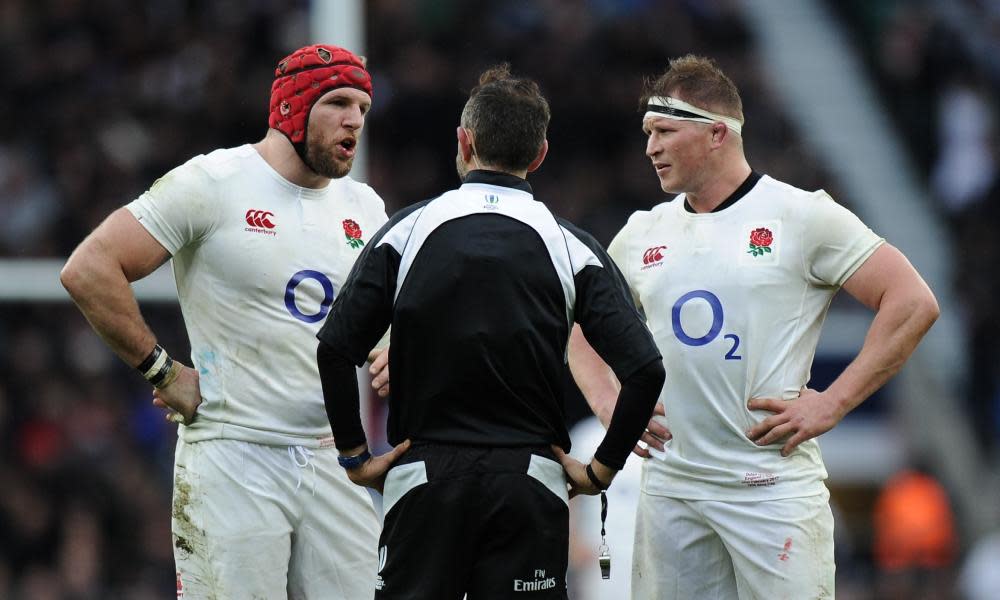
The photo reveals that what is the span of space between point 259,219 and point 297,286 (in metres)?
0.27

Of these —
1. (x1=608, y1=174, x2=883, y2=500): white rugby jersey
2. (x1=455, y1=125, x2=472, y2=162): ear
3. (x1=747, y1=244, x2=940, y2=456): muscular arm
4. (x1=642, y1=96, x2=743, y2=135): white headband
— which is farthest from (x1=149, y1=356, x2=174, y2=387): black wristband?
(x1=747, y1=244, x2=940, y2=456): muscular arm

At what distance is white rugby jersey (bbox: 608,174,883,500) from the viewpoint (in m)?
5.51

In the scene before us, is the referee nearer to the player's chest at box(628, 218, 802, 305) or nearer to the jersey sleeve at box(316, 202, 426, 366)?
the jersey sleeve at box(316, 202, 426, 366)

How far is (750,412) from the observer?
18.2 ft

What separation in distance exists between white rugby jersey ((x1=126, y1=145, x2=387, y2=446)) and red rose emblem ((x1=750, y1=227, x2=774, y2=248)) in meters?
1.48

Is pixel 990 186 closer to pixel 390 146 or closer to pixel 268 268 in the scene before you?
pixel 390 146

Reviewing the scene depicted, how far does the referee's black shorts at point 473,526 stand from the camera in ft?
15.5

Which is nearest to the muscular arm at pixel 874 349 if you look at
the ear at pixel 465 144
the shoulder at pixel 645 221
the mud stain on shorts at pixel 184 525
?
the shoulder at pixel 645 221

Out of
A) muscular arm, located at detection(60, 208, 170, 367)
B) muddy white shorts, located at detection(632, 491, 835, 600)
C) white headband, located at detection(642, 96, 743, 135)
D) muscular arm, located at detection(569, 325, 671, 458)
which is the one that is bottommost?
muddy white shorts, located at detection(632, 491, 835, 600)

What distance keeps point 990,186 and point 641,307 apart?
9.41m

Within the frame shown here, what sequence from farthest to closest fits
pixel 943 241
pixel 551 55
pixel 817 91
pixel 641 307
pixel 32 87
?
pixel 817 91, pixel 943 241, pixel 551 55, pixel 32 87, pixel 641 307

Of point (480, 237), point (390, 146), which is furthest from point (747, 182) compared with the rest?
point (390, 146)

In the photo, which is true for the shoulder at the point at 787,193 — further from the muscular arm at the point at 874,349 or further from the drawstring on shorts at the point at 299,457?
the drawstring on shorts at the point at 299,457

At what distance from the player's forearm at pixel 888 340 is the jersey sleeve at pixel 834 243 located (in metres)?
0.17
